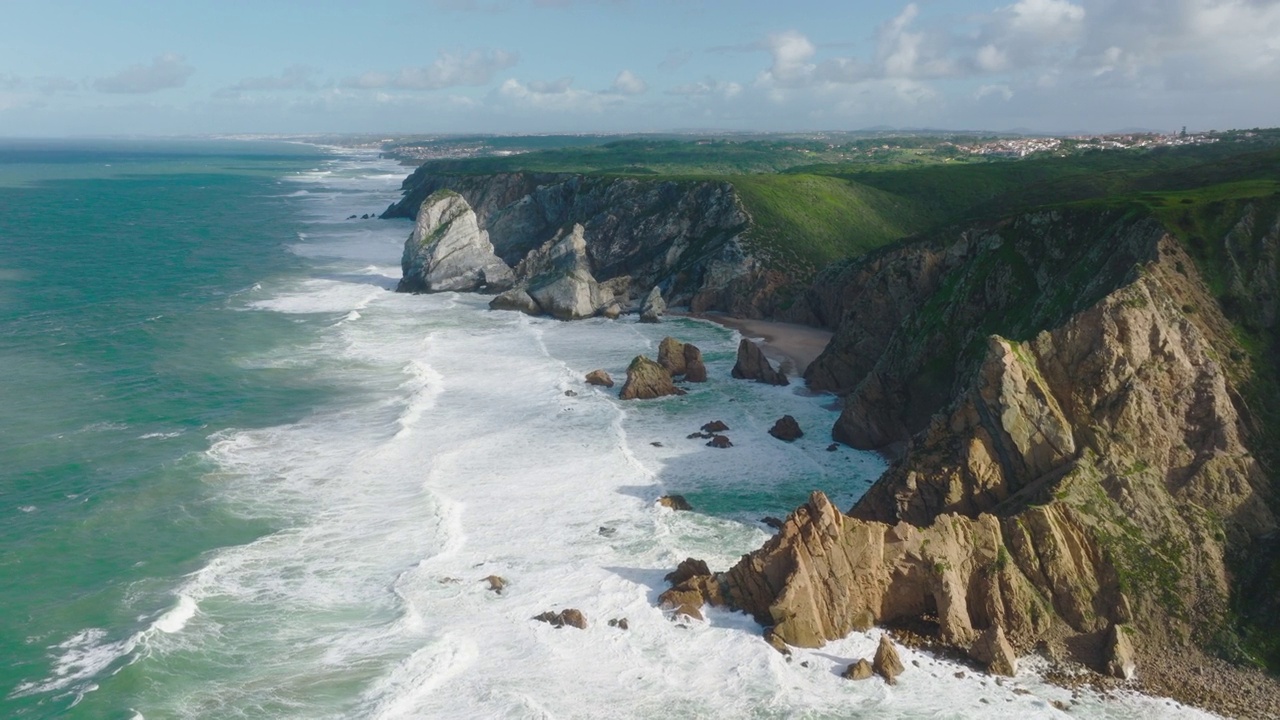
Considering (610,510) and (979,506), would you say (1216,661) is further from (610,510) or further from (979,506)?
(610,510)

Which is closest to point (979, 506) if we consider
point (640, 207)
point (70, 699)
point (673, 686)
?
point (673, 686)

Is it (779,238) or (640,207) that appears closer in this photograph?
(779,238)

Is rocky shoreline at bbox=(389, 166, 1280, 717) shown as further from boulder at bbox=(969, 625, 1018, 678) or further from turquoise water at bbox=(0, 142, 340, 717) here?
turquoise water at bbox=(0, 142, 340, 717)

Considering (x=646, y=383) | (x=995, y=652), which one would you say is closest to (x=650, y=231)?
(x=646, y=383)

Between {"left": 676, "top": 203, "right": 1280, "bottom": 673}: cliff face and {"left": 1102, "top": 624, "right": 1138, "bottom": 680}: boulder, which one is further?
{"left": 676, "top": 203, "right": 1280, "bottom": 673}: cliff face

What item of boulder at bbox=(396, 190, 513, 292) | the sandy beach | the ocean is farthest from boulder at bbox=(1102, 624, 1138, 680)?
boulder at bbox=(396, 190, 513, 292)

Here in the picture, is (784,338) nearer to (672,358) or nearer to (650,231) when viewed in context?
(672,358)

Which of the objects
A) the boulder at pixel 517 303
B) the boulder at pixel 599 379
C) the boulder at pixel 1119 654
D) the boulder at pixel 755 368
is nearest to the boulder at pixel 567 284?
the boulder at pixel 517 303
